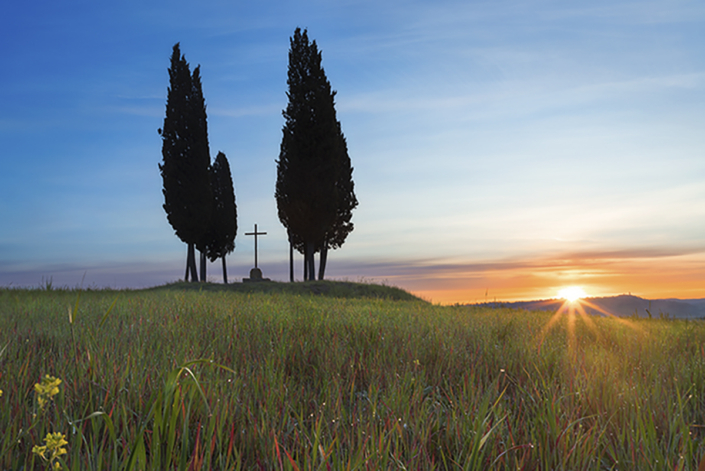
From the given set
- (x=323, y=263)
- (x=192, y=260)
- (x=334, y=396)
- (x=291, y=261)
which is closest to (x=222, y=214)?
(x=192, y=260)

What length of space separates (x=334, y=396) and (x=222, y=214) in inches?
1317

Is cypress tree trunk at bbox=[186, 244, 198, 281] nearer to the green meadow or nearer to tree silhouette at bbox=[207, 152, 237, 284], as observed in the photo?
tree silhouette at bbox=[207, 152, 237, 284]

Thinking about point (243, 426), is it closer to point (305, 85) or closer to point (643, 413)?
point (643, 413)

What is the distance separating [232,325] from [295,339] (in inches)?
30.2

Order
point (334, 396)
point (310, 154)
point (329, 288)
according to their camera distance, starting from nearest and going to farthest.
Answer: point (334, 396), point (329, 288), point (310, 154)

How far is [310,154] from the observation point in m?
25.4

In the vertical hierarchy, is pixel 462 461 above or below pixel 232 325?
below

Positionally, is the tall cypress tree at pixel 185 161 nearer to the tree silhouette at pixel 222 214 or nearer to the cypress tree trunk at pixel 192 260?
the cypress tree trunk at pixel 192 260

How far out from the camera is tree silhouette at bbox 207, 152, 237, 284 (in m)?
33.4

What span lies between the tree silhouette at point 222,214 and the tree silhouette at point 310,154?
895 cm

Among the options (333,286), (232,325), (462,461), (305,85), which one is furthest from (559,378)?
(305,85)

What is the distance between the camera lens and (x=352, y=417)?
2129 millimetres

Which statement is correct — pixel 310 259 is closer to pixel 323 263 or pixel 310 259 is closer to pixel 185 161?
pixel 323 263

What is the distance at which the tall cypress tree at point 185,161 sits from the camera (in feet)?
84.8
